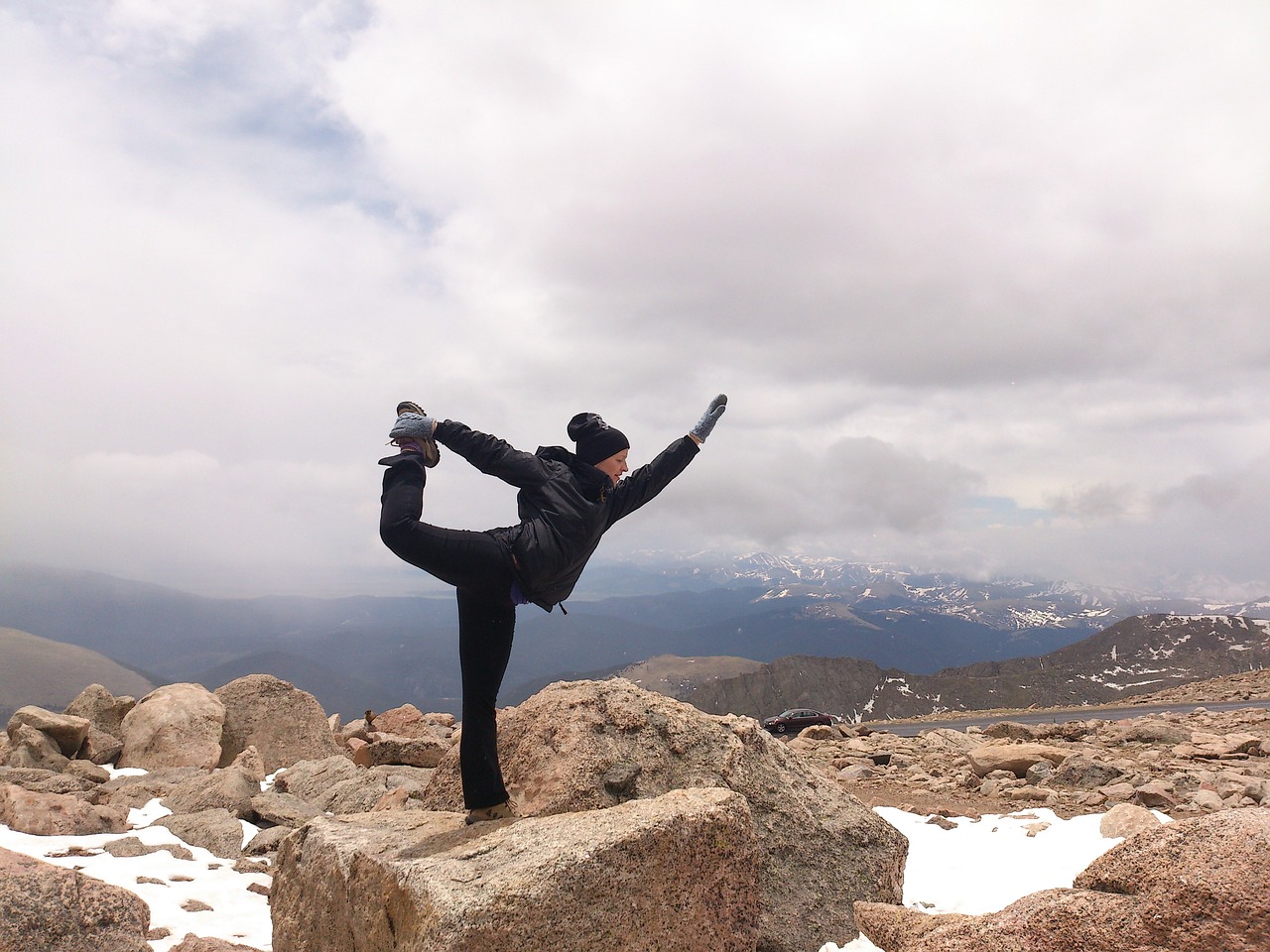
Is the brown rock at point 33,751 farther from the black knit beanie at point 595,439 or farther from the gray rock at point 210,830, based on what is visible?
Answer: the black knit beanie at point 595,439

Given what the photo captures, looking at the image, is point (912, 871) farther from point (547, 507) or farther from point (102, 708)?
point (102, 708)

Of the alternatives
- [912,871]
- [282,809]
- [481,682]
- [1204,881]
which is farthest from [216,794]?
[1204,881]

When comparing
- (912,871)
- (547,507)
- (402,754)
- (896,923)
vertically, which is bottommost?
(402,754)

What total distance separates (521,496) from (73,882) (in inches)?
161

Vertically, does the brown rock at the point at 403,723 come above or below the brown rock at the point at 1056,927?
below

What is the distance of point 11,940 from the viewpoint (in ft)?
14.6

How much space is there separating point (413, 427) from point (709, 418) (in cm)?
245

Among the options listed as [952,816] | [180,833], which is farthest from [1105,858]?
[180,833]

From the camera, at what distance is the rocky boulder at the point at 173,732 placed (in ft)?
43.9

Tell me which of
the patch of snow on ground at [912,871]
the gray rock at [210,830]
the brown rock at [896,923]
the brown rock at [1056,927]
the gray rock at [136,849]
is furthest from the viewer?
the gray rock at [210,830]

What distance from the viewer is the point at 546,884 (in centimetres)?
371

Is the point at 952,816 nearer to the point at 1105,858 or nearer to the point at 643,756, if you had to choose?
the point at 643,756

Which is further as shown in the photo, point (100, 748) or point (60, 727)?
point (100, 748)

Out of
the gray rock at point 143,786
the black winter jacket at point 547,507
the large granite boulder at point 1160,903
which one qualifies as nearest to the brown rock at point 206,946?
the black winter jacket at point 547,507
